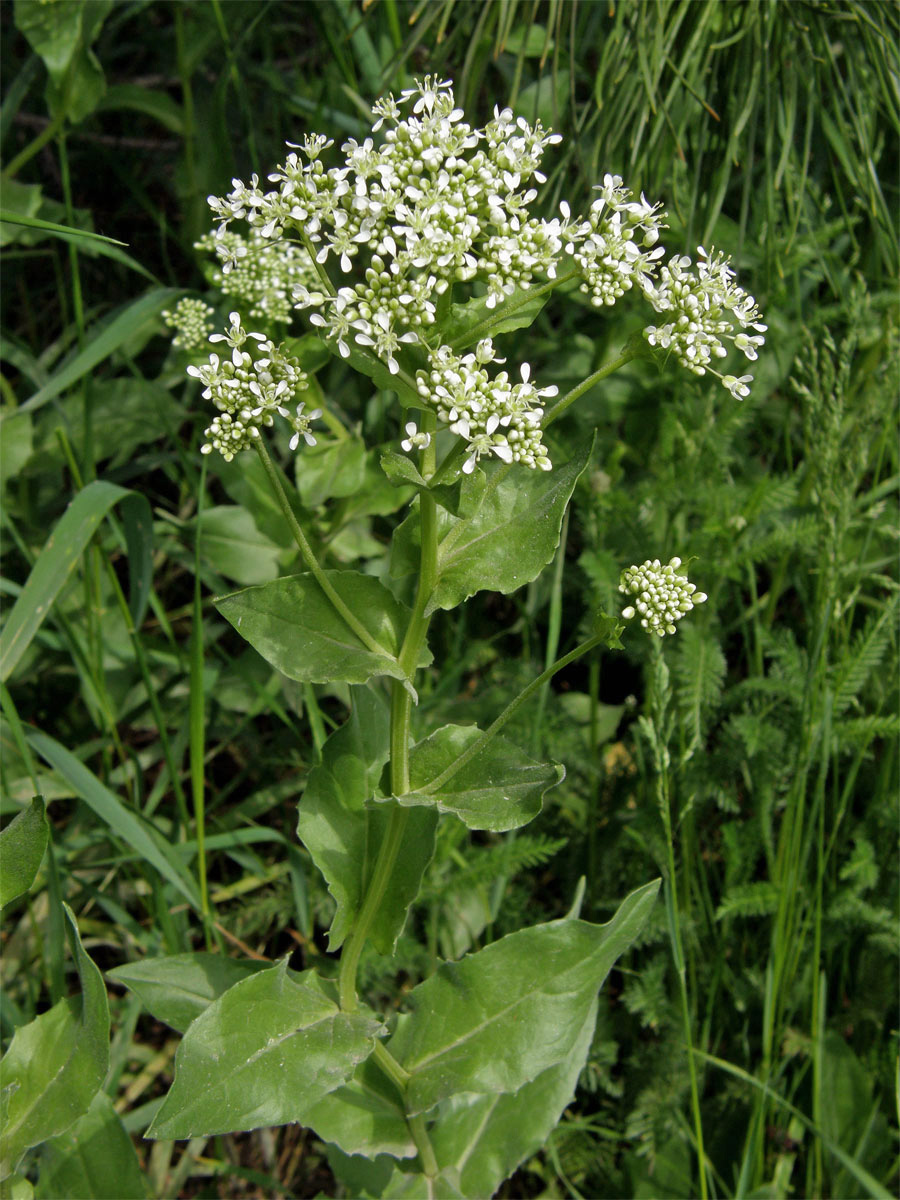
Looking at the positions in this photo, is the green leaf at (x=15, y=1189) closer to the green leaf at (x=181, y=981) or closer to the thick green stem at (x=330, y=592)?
the green leaf at (x=181, y=981)

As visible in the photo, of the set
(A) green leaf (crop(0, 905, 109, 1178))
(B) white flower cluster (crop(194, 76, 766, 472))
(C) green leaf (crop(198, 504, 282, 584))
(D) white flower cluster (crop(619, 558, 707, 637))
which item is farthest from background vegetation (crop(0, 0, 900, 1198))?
(B) white flower cluster (crop(194, 76, 766, 472))

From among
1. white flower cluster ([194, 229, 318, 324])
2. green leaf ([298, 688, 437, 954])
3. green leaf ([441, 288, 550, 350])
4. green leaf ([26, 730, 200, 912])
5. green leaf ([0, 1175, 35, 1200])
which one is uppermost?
green leaf ([441, 288, 550, 350])

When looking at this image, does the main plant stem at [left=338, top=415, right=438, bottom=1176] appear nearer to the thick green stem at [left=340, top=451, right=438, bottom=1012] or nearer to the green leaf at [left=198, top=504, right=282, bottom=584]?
the thick green stem at [left=340, top=451, right=438, bottom=1012]

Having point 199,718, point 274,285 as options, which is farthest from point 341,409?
point 199,718

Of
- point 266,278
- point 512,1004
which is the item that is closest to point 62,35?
point 266,278

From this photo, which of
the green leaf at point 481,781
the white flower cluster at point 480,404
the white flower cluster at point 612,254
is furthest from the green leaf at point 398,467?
the green leaf at point 481,781

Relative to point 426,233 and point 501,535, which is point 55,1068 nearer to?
point 501,535
